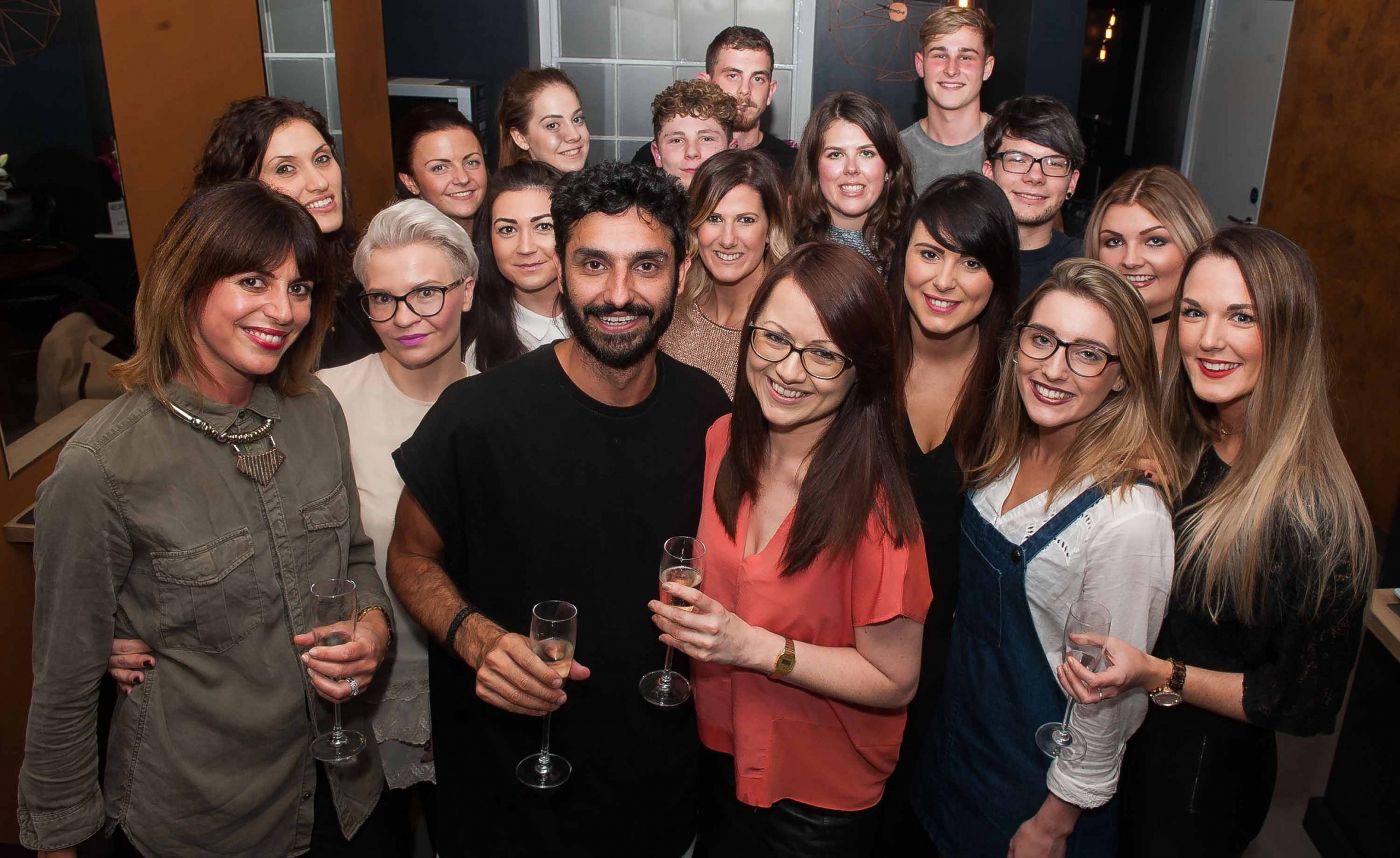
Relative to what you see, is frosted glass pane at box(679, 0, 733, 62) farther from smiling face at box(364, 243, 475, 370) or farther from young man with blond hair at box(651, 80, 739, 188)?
smiling face at box(364, 243, 475, 370)

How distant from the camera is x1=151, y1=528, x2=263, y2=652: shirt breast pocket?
1.95 meters

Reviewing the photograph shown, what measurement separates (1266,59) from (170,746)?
7.30m

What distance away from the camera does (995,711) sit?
7.64ft

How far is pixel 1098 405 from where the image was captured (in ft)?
7.46

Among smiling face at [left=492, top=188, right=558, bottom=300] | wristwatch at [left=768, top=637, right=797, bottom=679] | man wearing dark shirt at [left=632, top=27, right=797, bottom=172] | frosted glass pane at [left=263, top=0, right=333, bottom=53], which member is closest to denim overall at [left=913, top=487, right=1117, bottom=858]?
wristwatch at [left=768, top=637, right=797, bottom=679]

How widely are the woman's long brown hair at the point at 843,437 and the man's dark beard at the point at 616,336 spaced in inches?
8.2

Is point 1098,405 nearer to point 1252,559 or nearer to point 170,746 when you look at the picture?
point 1252,559

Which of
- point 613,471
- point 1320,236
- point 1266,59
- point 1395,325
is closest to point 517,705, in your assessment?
point 613,471

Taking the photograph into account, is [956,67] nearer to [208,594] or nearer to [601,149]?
[601,149]

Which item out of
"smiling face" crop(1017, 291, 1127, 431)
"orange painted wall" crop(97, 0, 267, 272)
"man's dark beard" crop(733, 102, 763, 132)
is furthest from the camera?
"man's dark beard" crop(733, 102, 763, 132)

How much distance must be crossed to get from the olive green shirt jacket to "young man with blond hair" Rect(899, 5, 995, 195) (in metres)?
3.59

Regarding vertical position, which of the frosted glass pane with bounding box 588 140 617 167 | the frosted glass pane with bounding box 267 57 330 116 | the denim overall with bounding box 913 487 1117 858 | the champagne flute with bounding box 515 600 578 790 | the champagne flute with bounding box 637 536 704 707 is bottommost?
the denim overall with bounding box 913 487 1117 858

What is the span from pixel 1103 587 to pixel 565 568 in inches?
45.7

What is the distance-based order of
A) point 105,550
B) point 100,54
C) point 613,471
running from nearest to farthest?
point 105,550, point 613,471, point 100,54
